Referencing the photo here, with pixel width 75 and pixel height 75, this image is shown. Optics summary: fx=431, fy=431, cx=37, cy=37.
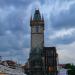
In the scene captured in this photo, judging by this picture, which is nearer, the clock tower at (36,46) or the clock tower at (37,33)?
the clock tower at (36,46)

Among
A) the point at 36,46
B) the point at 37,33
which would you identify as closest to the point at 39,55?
the point at 36,46

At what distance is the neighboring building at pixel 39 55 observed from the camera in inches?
6257

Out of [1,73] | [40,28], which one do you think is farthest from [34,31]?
[1,73]

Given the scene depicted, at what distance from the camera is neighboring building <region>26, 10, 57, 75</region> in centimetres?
15893

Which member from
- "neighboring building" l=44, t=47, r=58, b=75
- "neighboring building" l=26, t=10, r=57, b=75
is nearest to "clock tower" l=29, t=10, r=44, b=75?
"neighboring building" l=26, t=10, r=57, b=75

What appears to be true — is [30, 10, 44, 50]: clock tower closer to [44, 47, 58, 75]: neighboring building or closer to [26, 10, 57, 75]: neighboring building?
[26, 10, 57, 75]: neighboring building

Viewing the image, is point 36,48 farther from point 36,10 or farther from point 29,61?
point 36,10

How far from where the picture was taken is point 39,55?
6398 inches

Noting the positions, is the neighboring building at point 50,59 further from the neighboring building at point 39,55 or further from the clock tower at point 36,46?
the clock tower at point 36,46

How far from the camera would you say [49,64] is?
161 metres

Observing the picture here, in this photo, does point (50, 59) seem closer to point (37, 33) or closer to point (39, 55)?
point (39, 55)

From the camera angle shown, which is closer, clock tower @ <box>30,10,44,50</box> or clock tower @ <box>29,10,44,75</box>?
clock tower @ <box>29,10,44,75</box>

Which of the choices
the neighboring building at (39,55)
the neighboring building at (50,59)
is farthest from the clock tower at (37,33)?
the neighboring building at (50,59)

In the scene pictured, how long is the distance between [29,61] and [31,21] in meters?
15.4
